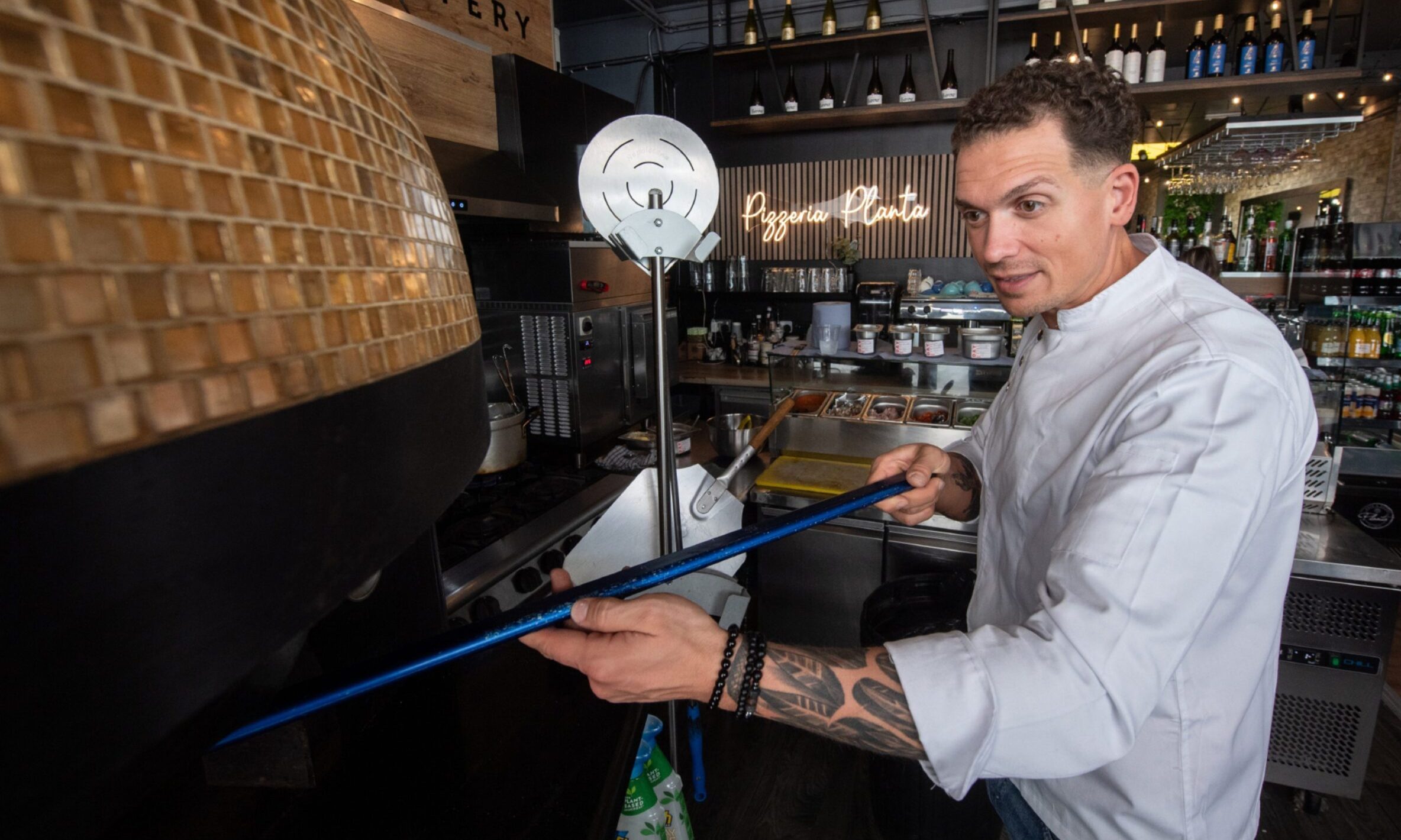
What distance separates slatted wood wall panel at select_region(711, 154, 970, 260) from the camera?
590 cm

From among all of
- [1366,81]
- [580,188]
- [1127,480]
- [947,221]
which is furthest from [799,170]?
[1127,480]

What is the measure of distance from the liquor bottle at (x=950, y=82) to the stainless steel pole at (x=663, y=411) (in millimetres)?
4933

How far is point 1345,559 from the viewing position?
220 centimetres

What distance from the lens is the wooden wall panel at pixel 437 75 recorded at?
186 centimetres

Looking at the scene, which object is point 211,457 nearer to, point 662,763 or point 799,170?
point 662,763

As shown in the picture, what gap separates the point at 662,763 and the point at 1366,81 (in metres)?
7.47

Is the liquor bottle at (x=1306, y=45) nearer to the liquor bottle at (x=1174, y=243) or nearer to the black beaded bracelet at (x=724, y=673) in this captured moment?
the liquor bottle at (x=1174, y=243)

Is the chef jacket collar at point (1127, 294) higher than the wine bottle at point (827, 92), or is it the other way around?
the wine bottle at point (827, 92)

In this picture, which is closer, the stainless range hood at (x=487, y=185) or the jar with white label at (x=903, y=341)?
the stainless range hood at (x=487, y=185)

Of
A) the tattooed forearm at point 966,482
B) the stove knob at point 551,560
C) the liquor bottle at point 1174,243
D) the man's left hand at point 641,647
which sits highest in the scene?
the liquor bottle at point 1174,243

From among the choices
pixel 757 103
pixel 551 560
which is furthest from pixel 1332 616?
pixel 757 103

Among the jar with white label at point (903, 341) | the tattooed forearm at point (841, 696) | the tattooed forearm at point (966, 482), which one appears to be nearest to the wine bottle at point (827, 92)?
the jar with white label at point (903, 341)

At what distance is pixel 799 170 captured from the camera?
625cm

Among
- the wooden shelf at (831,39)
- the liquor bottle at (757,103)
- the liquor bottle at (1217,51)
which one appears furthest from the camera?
the liquor bottle at (757,103)
